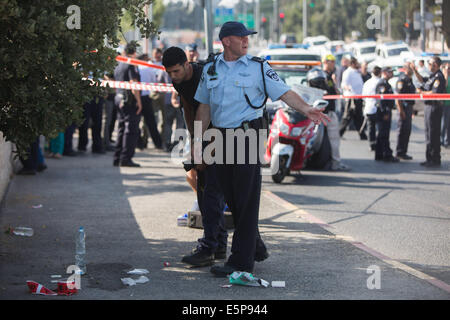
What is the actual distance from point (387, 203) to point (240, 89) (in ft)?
16.5

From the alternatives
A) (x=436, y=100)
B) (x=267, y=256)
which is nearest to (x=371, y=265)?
(x=267, y=256)

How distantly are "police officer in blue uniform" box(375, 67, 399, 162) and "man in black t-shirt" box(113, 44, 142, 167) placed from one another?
4819mm

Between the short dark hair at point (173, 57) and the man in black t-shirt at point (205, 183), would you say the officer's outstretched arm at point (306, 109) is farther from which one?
the short dark hair at point (173, 57)

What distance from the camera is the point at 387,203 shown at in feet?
36.3

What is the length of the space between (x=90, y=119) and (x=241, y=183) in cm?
1082

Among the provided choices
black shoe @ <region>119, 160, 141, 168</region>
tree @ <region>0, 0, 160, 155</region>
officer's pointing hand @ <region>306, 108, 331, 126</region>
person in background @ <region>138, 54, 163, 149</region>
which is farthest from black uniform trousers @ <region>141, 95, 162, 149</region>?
officer's pointing hand @ <region>306, 108, 331, 126</region>

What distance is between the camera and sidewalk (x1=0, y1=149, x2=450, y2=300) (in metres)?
6.28

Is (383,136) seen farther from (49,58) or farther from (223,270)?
(49,58)

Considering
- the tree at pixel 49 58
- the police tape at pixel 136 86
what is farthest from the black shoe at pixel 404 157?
the tree at pixel 49 58

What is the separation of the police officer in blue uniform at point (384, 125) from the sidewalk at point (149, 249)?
5.11 meters

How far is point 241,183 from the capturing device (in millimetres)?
6684

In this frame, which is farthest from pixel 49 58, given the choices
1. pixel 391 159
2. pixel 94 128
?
pixel 391 159

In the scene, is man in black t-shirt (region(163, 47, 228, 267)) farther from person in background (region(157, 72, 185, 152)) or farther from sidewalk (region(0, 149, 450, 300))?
person in background (region(157, 72, 185, 152))

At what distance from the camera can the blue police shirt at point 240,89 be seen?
6648 millimetres
